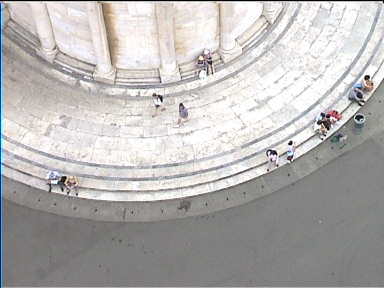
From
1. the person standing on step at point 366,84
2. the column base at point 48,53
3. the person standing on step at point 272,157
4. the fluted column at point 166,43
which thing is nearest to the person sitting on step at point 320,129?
the person standing on step at point 272,157

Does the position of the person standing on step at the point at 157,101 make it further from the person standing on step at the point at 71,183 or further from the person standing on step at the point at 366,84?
the person standing on step at the point at 366,84

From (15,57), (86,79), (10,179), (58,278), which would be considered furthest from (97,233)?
(15,57)

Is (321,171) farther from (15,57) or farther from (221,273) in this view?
(15,57)

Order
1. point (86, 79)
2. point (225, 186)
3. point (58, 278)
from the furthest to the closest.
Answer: point (86, 79) → point (225, 186) → point (58, 278)

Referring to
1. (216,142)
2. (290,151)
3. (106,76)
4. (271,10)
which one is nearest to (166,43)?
(106,76)

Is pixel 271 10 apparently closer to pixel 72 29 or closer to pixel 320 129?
pixel 320 129

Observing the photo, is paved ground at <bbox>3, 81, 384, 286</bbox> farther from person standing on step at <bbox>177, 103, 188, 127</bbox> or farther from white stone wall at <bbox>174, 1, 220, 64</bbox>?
white stone wall at <bbox>174, 1, 220, 64</bbox>
